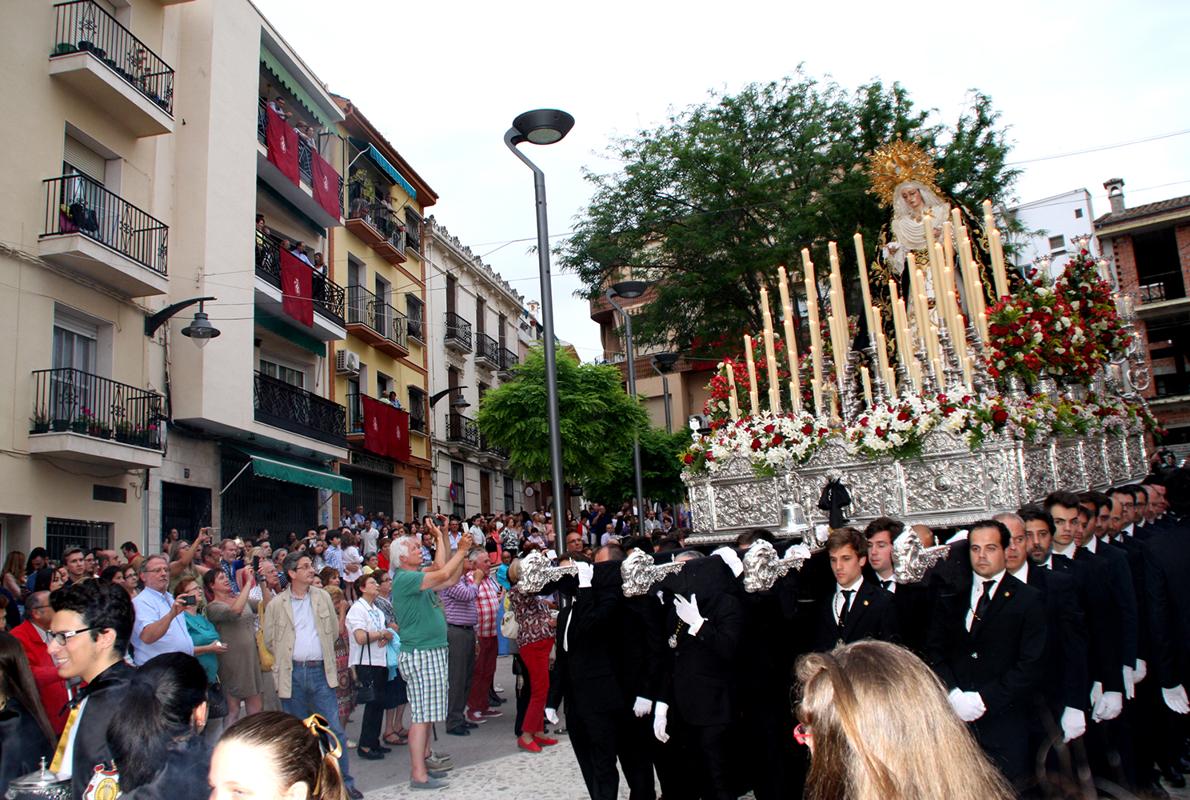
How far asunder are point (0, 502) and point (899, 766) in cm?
1382

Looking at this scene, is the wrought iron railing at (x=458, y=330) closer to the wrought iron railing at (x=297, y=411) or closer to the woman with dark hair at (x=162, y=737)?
the wrought iron railing at (x=297, y=411)

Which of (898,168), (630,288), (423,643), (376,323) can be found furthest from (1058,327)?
(376,323)

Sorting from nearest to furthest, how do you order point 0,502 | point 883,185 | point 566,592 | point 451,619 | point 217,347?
point 566,592 < point 451,619 < point 883,185 < point 0,502 < point 217,347

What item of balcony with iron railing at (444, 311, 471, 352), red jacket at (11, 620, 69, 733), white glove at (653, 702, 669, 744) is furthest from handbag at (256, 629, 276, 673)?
balcony with iron railing at (444, 311, 471, 352)

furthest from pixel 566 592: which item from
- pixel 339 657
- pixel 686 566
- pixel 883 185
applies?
pixel 883 185

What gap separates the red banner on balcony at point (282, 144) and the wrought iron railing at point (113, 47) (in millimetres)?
2786

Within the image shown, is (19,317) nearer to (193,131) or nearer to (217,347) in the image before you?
(217,347)

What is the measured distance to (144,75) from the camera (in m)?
15.8

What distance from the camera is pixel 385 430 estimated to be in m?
24.1

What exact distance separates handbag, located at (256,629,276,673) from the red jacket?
86.2 inches

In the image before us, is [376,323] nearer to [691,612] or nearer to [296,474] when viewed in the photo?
[296,474]

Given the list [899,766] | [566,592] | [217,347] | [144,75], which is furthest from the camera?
[217,347]

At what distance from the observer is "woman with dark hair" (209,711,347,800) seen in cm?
237

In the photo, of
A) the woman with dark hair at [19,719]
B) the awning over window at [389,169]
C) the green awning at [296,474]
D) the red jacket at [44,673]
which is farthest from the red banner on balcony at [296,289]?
the woman with dark hair at [19,719]
